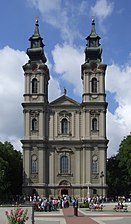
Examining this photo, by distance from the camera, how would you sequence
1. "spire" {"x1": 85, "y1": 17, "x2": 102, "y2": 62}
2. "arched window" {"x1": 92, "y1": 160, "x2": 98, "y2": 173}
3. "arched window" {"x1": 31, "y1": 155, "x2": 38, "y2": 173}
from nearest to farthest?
"arched window" {"x1": 92, "y1": 160, "x2": 98, "y2": 173}
"arched window" {"x1": 31, "y1": 155, "x2": 38, "y2": 173}
"spire" {"x1": 85, "y1": 17, "x2": 102, "y2": 62}

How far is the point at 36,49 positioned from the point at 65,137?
17.7 meters

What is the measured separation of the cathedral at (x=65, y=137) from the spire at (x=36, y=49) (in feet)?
Answer: 3.75

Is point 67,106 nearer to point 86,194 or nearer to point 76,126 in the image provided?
point 76,126

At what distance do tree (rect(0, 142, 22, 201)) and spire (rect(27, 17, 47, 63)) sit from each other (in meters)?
17.3

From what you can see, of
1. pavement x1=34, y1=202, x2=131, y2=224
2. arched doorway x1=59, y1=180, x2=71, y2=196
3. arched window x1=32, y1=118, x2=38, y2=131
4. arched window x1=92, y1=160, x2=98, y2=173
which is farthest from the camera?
arched window x1=32, y1=118, x2=38, y2=131

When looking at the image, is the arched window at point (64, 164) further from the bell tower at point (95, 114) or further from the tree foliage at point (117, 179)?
the tree foliage at point (117, 179)

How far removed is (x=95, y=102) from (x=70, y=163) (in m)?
11.8

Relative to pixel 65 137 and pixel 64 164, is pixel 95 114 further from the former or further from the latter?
pixel 64 164

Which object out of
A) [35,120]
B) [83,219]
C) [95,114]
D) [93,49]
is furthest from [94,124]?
[83,219]

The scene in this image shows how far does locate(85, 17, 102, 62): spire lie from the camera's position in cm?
8669

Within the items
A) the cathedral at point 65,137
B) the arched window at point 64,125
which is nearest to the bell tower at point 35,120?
the cathedral at point 65,137

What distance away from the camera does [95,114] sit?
83062 millimetres

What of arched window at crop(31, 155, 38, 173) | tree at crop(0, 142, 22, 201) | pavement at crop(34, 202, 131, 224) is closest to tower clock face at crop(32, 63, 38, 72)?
tree at crop(0, 142, 22, 201)

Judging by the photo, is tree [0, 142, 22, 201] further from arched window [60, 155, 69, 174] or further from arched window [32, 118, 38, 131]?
arched window [60, 155, 69, 174]
